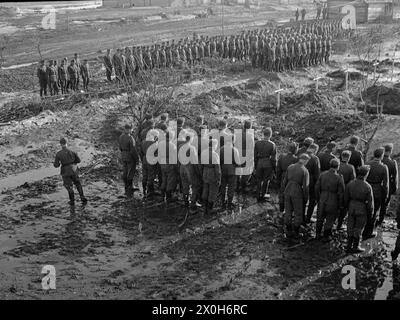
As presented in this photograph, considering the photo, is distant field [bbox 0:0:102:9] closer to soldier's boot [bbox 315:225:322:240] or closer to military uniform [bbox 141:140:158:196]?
military uniform [bbox 141:140:158:196]

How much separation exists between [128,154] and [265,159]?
3172 millimetres

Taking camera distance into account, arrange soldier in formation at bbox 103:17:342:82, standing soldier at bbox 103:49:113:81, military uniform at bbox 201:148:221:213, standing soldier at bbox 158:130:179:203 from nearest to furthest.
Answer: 1. military uniform at bbox 201:148:221:213
2. standing soldier at bbox 158:130:179:203
3. standing soldier at bbox 103:49:113:81
4. soldier in formation at bbox 103:17:342:82

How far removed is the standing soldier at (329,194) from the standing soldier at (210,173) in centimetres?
223

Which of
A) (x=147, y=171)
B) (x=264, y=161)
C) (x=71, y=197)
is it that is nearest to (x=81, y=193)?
Answer: (x=71, y=197)

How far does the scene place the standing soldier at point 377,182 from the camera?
30.3ft

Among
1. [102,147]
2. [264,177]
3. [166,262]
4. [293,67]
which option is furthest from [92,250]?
[293,67]

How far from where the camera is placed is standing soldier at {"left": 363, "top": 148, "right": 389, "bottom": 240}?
9250mm

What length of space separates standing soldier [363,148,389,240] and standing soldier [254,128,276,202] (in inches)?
87.4

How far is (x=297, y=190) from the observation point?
930cm

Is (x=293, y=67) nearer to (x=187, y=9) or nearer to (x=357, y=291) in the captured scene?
(x=357, y=291)

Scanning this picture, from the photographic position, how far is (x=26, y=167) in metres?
13.5

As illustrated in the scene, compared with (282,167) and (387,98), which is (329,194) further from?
(387,98)

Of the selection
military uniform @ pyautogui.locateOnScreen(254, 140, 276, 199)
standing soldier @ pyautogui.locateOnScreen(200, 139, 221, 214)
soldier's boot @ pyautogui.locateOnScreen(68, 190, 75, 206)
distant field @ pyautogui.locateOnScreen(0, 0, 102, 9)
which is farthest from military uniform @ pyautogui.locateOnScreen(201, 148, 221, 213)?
distant field @ pyautogui.locateOnScreen(0, 0, 102, 9)

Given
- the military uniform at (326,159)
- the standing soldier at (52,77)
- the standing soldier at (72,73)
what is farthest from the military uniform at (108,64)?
the military uniform at (326,159)
